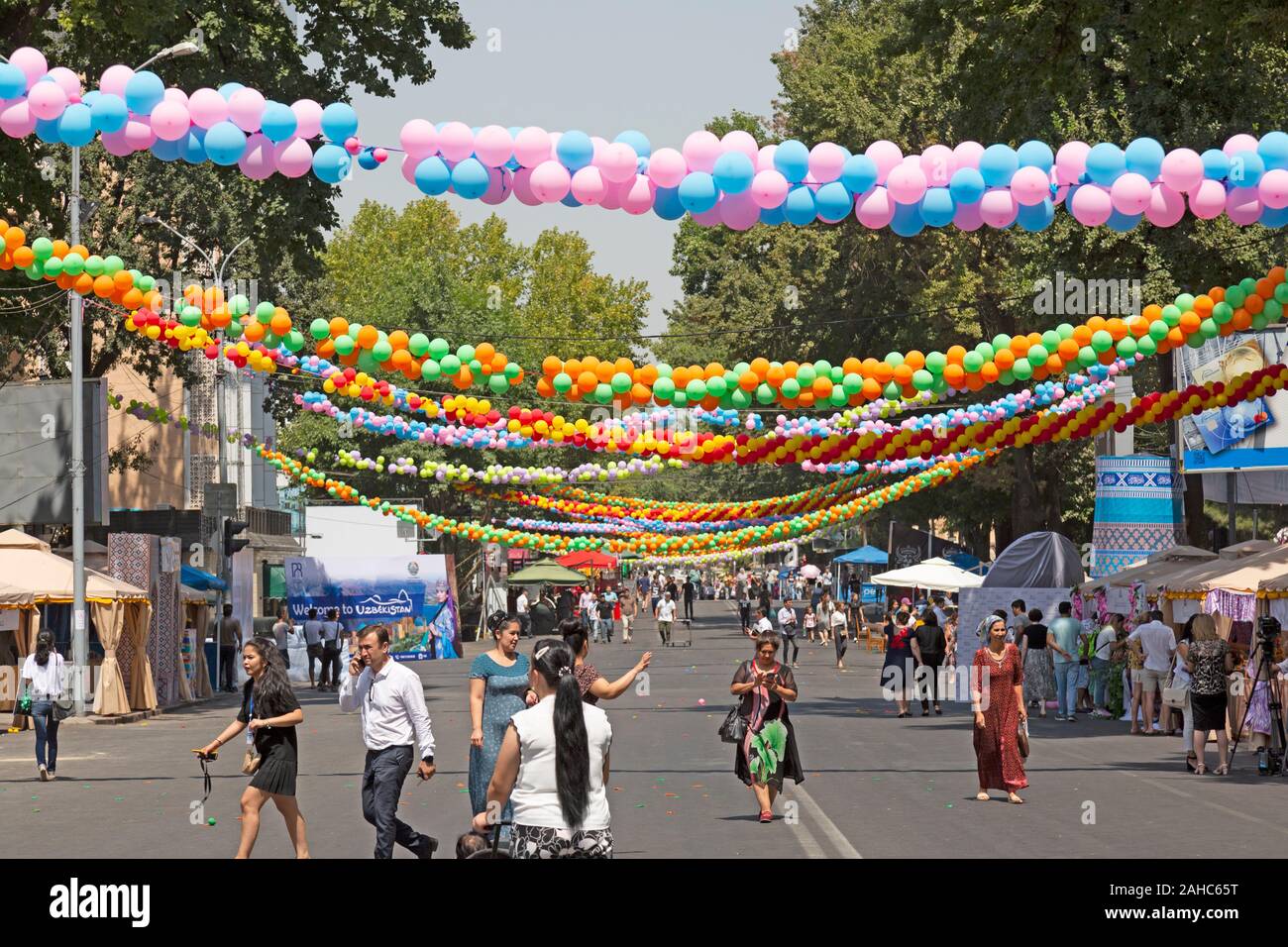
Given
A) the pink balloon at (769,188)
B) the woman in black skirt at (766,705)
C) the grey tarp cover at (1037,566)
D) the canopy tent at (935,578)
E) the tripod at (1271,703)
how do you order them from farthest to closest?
the canopy tent at (935,578), the grey tarp cover at (1037,566), the tripod at (1271,703), the woman in black skirt at (766,705), the pink balloon at (769,188)

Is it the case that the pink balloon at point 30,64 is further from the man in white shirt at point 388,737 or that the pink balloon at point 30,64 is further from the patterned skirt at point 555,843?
the patterned skirt at point 555,843

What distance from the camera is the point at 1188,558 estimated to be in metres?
27.8

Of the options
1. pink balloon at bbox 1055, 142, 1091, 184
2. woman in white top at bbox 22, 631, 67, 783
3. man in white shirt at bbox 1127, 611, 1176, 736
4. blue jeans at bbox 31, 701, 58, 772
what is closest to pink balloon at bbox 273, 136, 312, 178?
pink balloon at bbox 1055, 142, 1091, 184

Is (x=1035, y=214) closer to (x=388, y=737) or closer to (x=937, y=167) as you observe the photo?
(x=937, y=167)

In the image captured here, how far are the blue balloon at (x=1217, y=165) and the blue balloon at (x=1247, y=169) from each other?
5cm

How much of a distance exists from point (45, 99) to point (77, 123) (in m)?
0.26

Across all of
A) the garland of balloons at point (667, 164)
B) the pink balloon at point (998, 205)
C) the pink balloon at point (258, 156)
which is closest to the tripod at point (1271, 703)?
the garland of balloons at point (667, 164)

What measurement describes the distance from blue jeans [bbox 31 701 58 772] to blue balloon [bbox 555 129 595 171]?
11.2 meters

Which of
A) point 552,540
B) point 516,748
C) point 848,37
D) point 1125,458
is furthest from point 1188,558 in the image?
point 848,37

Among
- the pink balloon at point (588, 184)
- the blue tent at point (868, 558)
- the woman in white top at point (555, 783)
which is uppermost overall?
the pink balloon at point (588, 184)

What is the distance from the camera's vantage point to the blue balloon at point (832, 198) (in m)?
12.5

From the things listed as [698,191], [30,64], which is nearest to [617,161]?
[698,191]

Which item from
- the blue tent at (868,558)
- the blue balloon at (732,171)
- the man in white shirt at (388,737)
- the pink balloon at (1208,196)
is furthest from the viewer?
the blue tent at (868,558)

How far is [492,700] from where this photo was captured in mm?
12133
